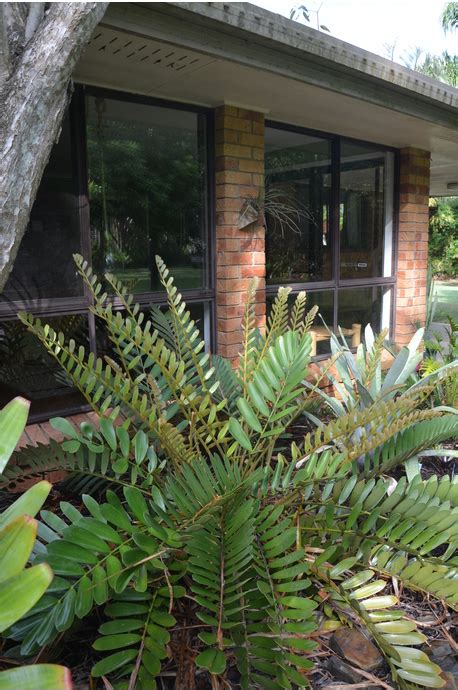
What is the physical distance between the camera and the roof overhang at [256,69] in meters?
2.02

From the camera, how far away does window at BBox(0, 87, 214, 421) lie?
2.74 m

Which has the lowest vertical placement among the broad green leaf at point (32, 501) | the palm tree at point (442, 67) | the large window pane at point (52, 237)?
the broad green leaf at point (32, 501)

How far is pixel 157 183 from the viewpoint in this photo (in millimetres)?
3166

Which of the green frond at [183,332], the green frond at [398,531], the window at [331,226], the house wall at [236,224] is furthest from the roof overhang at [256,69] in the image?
the green frond at [398,531]

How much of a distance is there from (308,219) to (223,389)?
2163 mm

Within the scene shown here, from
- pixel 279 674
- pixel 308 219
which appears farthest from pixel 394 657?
pixel 308 219

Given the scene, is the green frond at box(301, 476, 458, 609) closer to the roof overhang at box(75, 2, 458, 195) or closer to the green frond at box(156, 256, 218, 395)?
the green frond at box(156, 256, 218, 395)

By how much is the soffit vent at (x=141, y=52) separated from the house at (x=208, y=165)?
0.01m

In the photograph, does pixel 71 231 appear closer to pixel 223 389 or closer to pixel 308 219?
pixel 223 389

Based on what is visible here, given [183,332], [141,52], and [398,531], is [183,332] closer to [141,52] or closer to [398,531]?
[398,531]

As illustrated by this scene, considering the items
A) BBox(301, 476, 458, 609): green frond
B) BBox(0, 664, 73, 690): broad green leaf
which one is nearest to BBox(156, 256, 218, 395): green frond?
BBox(301, 476, 458, 609): green frond

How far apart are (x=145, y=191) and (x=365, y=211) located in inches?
88.5

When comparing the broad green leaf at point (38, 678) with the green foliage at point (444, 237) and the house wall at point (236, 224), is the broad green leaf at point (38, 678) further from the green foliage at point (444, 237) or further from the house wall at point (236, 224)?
the green foliage at point (444, 237)

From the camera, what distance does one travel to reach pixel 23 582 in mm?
793
